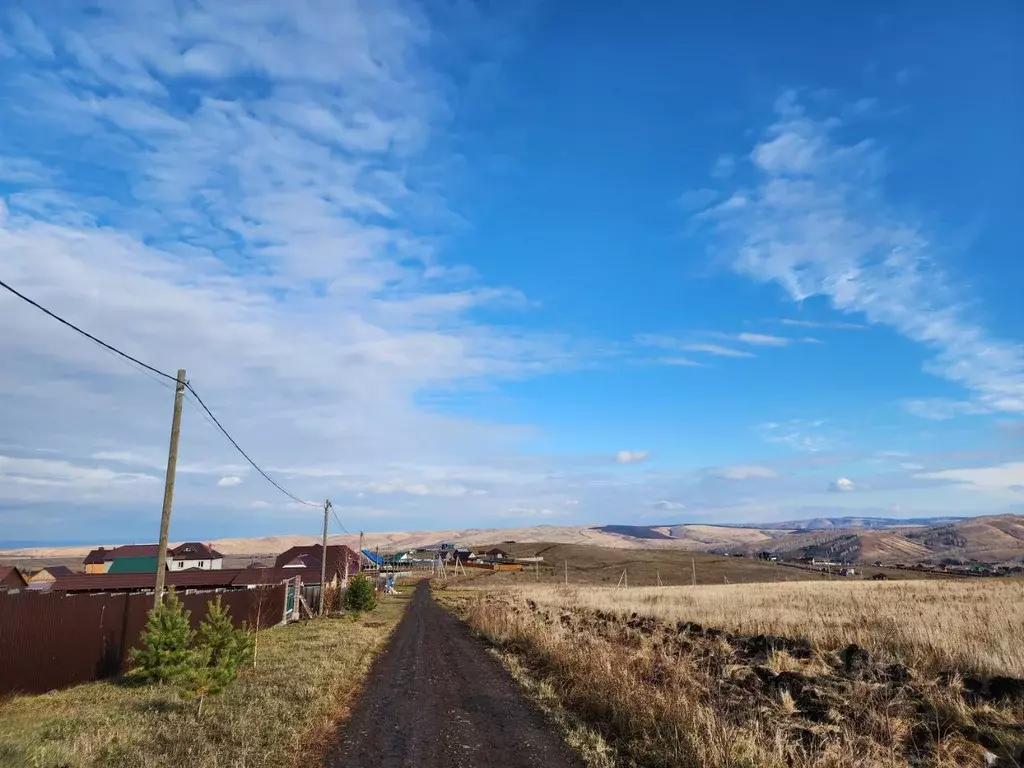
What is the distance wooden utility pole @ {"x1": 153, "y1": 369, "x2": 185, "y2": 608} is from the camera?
622 inches

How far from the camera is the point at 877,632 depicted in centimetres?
1577

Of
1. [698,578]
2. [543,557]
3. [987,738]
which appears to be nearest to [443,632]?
[987,738]

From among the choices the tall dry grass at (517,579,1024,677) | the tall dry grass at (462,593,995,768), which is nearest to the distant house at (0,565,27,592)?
the tall dry grass at (517,579,1024,677)

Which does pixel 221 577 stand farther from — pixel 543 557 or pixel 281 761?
pixel 543 557

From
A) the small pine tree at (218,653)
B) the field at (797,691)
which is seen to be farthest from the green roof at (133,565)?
the field at (797,691)

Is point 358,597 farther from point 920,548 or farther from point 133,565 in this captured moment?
point 920,548

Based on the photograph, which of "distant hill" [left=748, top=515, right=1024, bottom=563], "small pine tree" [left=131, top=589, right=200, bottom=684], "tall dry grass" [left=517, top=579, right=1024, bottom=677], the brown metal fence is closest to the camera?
"tall dry grass" [left=517, top=579, right=1024, bottom=677]

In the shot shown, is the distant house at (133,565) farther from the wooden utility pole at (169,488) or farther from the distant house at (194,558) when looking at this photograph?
the wooden utility pole at (169,488)

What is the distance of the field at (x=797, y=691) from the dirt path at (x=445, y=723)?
0.61 metres

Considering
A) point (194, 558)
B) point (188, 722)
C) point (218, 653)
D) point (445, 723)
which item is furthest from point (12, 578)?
point (445, 723)

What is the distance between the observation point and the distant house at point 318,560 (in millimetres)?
58906

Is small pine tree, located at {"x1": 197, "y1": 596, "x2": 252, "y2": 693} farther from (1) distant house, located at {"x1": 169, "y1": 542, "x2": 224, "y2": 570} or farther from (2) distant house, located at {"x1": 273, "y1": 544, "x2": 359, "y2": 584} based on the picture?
(1) distant house, located at {"x1": 169, "y1": 542, "x2": 224, "y2": 570}

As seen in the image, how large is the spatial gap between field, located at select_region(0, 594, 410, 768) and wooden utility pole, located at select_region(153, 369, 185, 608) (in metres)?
2.55

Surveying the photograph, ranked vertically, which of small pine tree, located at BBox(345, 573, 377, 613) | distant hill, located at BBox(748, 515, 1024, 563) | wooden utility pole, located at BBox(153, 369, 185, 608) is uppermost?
wooden utility pole, located at BBox(153, 369, 185, 608)
